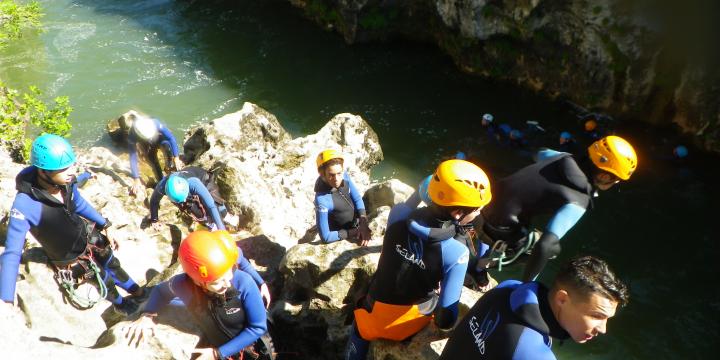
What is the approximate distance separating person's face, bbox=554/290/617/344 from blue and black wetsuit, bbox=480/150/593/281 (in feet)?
6.54

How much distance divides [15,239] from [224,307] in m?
2.18

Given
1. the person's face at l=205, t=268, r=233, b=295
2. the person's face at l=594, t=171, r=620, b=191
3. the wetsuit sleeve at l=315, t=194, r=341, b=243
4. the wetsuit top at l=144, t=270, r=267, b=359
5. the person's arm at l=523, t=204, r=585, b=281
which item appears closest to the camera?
the person's face at l=205, t=268, r=233, b=295

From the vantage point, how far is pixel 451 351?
2971 millimetres

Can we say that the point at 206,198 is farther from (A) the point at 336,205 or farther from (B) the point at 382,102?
(B) the point at 382,102

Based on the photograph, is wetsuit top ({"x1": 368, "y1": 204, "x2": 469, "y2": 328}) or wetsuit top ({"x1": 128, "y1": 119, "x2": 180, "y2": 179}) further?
wetsuit top ({"x1": 128, "y1": 119, "x2": 180, "y2": 179})

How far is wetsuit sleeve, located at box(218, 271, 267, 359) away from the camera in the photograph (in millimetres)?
3475

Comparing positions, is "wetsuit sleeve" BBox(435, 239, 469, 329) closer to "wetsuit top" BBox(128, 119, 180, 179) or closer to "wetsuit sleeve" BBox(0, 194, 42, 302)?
"wetsuit sleeve" BBox(0, 194, 42, 302)

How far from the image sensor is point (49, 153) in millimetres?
4199

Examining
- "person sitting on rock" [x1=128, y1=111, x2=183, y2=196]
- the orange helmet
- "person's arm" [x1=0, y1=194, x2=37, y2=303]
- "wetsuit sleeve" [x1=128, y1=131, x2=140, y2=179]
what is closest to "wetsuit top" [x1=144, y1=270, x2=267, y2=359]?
the orange helmet

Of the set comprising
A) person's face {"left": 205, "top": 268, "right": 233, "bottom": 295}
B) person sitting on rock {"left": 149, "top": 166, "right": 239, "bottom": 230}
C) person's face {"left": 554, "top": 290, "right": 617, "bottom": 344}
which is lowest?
person sitting on rock {"left": 149, "top": 166, "right": 239, "bottom": 230}

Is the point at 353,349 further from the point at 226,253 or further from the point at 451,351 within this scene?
the point at 226,253

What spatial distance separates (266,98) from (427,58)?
19.7 ft

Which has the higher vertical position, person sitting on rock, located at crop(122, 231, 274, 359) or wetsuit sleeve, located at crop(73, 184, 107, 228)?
person sitting on rock, located at crop(122, 231, 274, 359)

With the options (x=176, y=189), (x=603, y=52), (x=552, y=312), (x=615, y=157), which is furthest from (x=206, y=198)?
(x=603, y=52)
